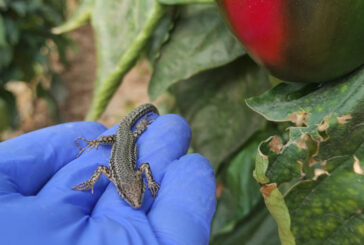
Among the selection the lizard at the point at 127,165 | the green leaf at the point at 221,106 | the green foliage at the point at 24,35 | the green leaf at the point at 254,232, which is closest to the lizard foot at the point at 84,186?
the lizard at the point at 127,165

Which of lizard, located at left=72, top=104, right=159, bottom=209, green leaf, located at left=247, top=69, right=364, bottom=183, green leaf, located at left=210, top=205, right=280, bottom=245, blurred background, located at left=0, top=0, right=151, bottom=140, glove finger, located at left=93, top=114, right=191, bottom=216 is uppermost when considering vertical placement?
green leaf, located at left=247, top=69, right=364, bottom=183

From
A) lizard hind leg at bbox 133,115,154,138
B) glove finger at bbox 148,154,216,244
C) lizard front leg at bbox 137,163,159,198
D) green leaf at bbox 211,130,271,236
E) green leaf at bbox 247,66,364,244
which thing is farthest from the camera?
lizard hind leg at bbox 133,115,154,138

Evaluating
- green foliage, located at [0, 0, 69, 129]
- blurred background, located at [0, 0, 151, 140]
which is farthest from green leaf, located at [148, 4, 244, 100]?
green foliage, located at [0, 0, 69, 129]

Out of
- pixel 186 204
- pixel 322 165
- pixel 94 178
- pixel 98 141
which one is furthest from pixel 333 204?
pixel 98 141

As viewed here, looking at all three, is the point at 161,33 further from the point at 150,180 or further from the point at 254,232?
the point at 254,232

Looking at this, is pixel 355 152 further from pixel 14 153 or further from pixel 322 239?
pixel 14 153

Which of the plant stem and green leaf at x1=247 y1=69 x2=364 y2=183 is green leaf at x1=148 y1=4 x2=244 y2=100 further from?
green leaf at x1=247 y1=69 x2=364 y2=183
